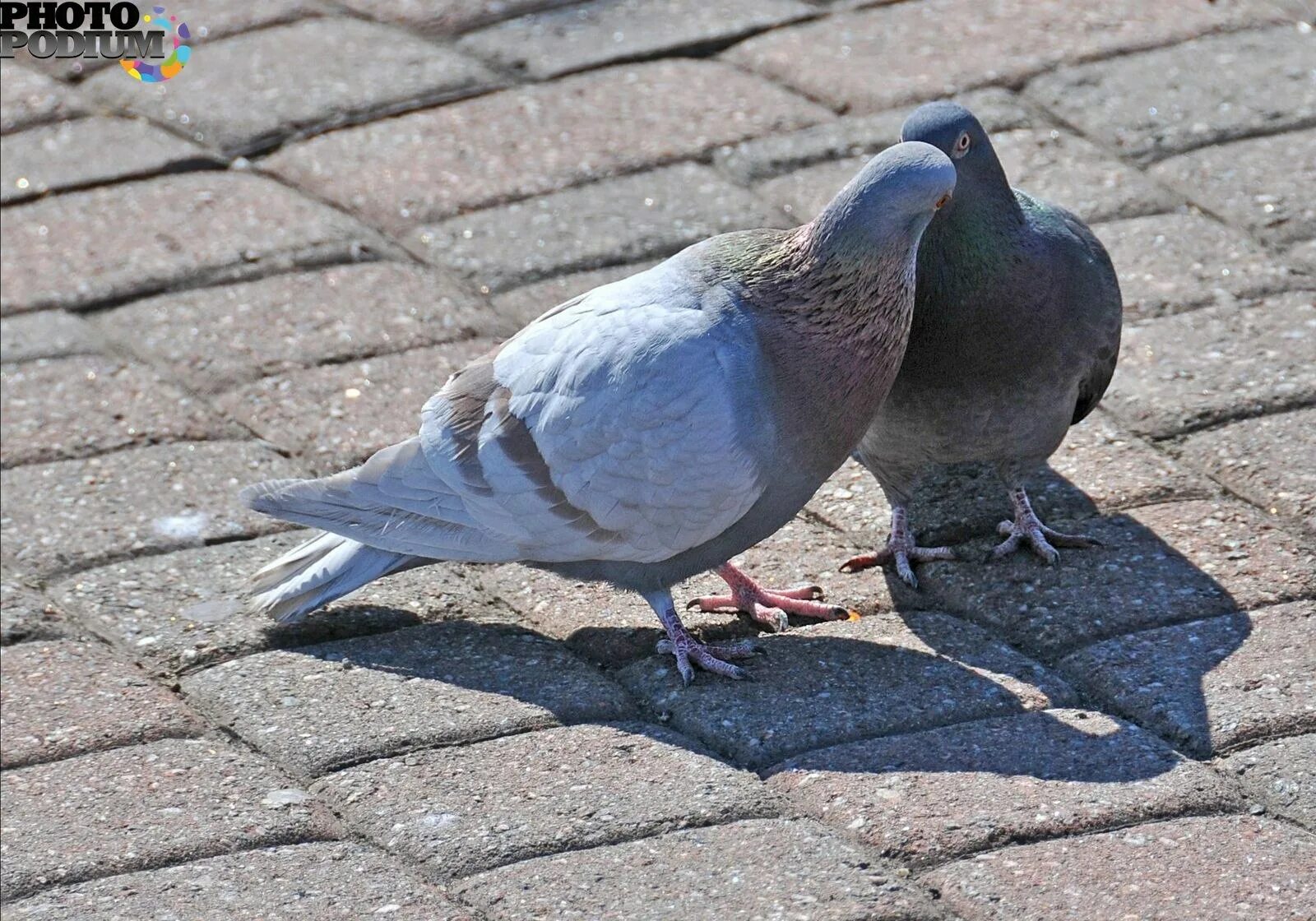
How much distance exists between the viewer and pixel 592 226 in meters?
4.65

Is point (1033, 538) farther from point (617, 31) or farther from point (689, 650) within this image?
point (617, 31)

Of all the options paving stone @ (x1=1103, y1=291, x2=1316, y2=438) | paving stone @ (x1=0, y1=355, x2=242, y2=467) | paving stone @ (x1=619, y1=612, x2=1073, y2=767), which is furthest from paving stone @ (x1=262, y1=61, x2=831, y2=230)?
paving stone @ (x1=619, y1=612, x2=1073, y2=767)

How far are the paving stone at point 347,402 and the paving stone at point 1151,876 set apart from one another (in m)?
1.90

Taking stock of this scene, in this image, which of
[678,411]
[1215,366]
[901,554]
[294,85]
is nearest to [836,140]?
[1215,366]

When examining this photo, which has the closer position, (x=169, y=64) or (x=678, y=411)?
(x=678, y=411)

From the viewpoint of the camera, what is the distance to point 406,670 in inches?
124

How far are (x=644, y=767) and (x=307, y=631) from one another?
0.88m

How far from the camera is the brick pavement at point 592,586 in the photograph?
2584 millimetres

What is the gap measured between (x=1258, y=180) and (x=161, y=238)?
3.04 metres

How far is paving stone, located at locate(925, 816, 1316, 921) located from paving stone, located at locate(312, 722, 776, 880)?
396mm

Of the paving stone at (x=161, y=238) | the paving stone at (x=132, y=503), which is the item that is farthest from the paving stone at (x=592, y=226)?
the paving stone at (x=132, y=503)

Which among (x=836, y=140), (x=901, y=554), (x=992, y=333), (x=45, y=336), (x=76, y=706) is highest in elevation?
(x=992, y=333)

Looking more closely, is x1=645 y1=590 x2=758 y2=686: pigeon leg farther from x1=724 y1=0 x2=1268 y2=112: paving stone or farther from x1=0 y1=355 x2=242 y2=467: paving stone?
x1=724 y1=0 x2=1268 y2=112: paving stone

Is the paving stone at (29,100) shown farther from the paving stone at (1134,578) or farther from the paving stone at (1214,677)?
the paving stone at (1214,677)
